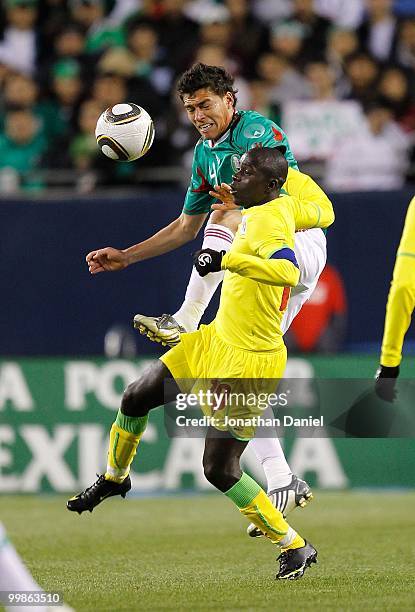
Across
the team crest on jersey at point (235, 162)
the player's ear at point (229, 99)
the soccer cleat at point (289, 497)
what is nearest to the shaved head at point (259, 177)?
the team crest on jersey at point (235, 162)

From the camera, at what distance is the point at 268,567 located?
8.02 meters

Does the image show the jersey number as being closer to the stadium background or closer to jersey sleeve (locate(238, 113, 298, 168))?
jersey sleeve (locate(238, 113, 298, 168))

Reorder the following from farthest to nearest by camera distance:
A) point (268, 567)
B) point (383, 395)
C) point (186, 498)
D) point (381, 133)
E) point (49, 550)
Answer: point (381, 133) → point (186, 498) → point (49, 550) → point (268, 567) → point (383, 395)

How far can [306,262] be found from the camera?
758cm

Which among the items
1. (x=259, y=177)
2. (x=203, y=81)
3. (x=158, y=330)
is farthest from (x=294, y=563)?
(x=203, y=81)

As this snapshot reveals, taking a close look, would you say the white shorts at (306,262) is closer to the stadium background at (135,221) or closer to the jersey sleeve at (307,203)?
the jersey sleeve at (307,203)

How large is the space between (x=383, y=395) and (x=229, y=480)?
37.8 inches

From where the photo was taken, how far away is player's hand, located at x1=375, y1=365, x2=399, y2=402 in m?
7.02

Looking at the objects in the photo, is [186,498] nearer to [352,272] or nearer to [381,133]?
[352,272]

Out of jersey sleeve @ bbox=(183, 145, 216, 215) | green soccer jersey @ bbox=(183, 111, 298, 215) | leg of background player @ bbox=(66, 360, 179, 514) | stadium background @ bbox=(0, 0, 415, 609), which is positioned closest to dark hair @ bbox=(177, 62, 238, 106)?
green soccer jersey @ bbox=(183, 111, 298, 215)

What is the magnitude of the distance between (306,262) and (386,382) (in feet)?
3.10

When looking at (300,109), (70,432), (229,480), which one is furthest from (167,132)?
(229,480)

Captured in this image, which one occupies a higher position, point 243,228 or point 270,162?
point 270,162

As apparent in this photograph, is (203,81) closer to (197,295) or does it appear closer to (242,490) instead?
(197,295)
